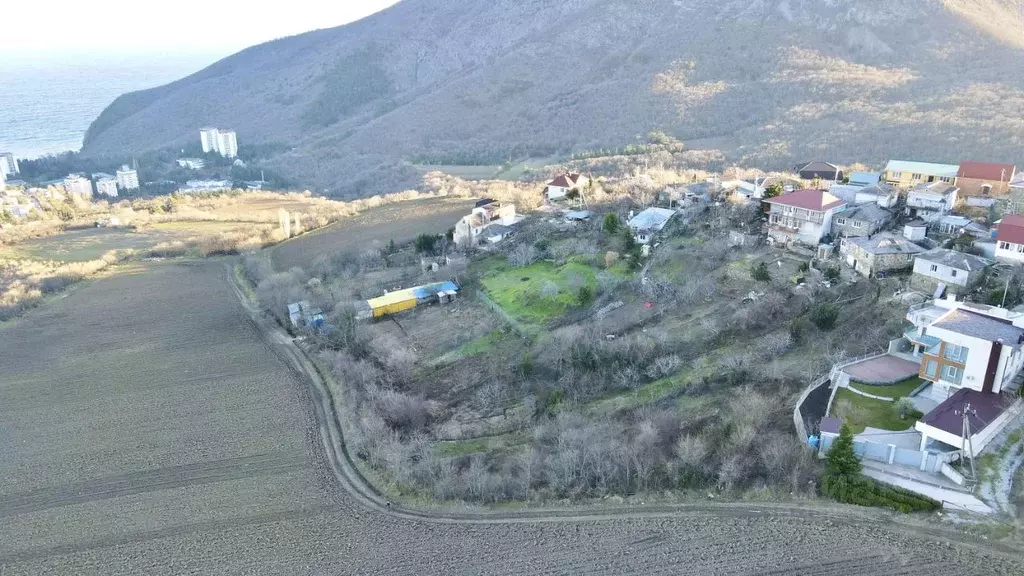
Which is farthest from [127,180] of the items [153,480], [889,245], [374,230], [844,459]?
[844,459]

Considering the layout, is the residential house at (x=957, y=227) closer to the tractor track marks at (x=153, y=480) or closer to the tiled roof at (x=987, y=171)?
the tiled roof at (x=987, y=171)

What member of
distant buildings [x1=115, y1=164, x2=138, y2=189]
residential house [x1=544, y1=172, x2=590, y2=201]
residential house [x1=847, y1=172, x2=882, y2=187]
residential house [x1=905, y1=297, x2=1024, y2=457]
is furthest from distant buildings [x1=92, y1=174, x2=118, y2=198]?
residential house [x1=905, y1=297, x2=1024, y2=457]

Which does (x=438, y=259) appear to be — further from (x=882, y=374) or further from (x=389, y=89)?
(x=389, y=89)

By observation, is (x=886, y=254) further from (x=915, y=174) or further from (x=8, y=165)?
(x=8, y=165)

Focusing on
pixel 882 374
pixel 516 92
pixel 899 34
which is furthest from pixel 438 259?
pixel 899 34

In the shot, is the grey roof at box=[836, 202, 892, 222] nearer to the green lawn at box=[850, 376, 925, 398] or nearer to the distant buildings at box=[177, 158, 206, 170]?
the green lawn at box=[850, 376, 925, 398]

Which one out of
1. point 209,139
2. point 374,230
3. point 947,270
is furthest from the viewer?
point 209,139
